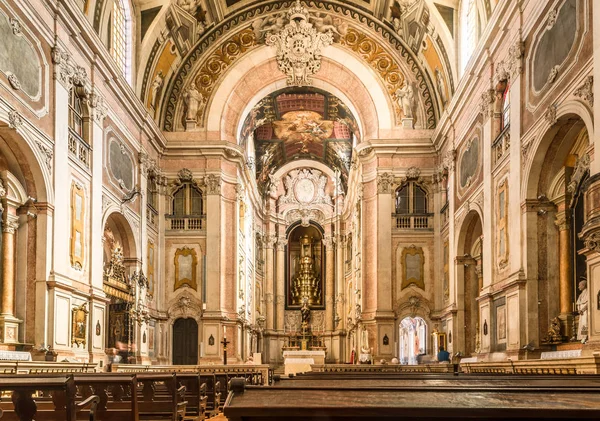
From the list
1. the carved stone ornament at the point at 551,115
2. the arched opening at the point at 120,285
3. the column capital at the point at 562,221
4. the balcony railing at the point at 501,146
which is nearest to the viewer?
the carved stone ornament at the point at 551,115

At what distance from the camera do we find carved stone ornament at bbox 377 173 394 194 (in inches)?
1044

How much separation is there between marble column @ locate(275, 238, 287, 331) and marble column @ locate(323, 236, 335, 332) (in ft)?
8.47

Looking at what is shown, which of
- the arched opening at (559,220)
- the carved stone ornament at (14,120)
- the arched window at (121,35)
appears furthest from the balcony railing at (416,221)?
the carved stone ornament at (14,120)

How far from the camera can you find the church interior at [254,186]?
557 inches

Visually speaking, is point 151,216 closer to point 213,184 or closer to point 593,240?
point 213,184

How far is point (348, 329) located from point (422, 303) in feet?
42.9

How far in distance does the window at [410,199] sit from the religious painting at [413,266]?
1.39 m

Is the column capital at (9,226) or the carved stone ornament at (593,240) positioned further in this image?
the column capital at (9,226)

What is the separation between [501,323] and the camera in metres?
16.9

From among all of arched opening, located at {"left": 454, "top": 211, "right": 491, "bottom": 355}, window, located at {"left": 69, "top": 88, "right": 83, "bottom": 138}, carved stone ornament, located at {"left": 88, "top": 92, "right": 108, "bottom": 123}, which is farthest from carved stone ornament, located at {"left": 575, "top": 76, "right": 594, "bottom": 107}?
carved stone ornament, located at {"left": 88, "top": 92, "right": 108, "bottom": 123}

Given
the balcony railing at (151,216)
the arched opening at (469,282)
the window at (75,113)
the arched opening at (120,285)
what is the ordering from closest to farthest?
the window at (75,113)
the arched opening at (120,285)
the arched opening at (469,282)
the balcony railing at (151,216)

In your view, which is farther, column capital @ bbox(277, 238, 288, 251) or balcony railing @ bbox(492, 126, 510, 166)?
column capital @ bbox(277, 238, 288, 251)

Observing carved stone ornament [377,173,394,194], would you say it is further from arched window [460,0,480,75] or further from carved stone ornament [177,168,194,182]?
carved stone ornament [177,168,194,182]

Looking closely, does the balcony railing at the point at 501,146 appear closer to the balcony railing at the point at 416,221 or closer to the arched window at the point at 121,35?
the balcony railing at the point at 416,221
